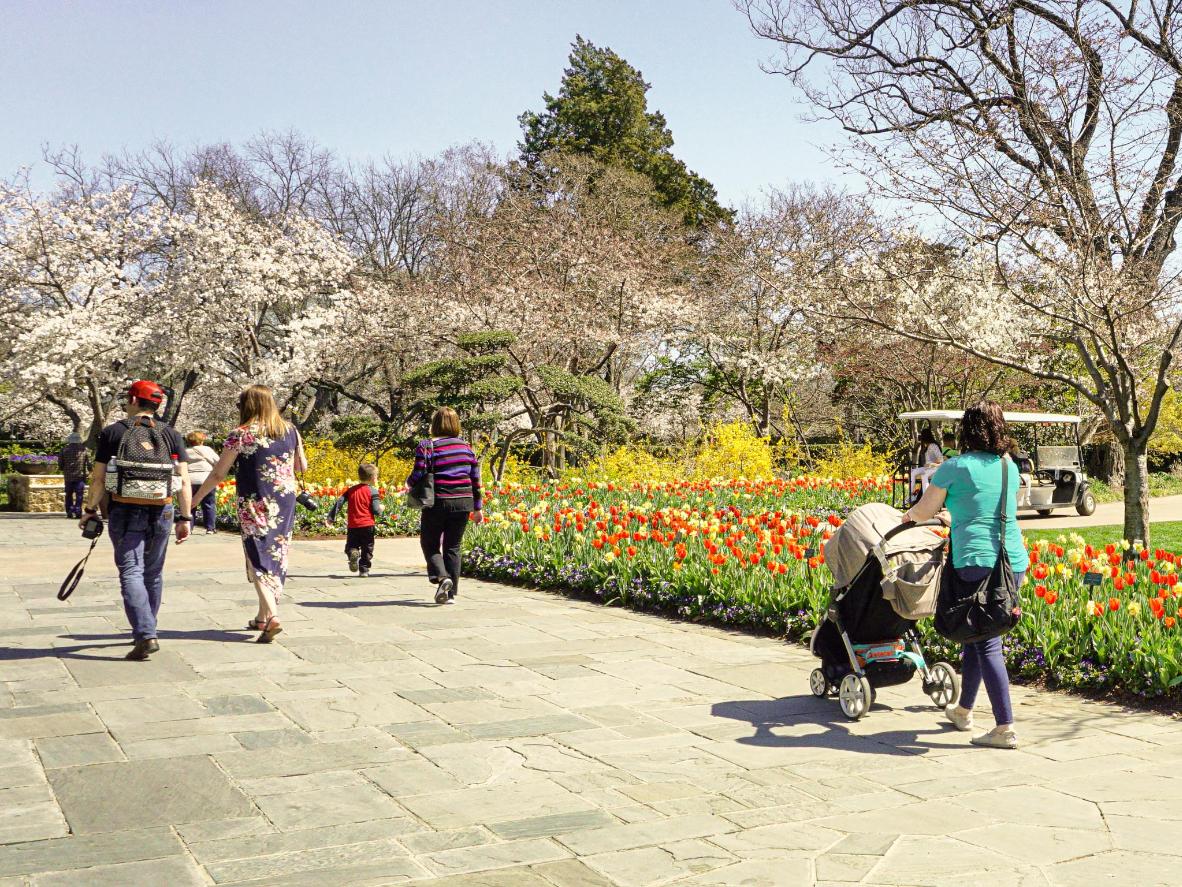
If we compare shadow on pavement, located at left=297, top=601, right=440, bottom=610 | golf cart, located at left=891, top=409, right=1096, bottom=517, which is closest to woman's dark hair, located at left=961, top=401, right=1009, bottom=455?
shadow on pavement, located at left=297, top=601, right=440, bottom=610

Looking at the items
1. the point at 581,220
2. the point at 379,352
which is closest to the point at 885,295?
the point at 379,352

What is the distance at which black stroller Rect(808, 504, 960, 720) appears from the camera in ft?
17.3

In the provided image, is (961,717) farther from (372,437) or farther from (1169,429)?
(1169,429)

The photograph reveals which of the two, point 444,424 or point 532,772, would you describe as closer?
point 532,772

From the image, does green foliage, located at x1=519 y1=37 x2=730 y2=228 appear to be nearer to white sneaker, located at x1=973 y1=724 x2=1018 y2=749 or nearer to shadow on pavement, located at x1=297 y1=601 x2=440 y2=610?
shadow on pavement, located at x1=297 y1=601 x2=440 y2=610

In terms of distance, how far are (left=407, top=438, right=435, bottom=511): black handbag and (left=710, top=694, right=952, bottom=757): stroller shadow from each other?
3896mm

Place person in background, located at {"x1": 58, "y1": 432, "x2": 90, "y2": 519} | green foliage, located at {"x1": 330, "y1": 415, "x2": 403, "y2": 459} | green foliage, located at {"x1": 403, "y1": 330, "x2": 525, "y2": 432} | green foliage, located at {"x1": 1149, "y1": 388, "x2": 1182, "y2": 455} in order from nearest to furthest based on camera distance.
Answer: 1. green foliage, located at {"x1": 403, "y1": 330, "x2": 525, "y2": 432}
2. green foliage, located at {"x1": 330, "y1": 415, "x2": 403, "y2": 459}
3. person in background, located at {"x1": 58, "y1": 432, "x2": 90, "y2": 519}
4. green foliage, located at {"x1": 1149, "y1": 388, "x2": 1182, "y2": 455}

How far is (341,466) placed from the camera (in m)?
21.6

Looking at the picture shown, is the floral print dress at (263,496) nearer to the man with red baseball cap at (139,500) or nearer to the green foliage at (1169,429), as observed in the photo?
the man with red baseball cap at (139,500)

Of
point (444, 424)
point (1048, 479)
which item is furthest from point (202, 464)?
point (1048, 479)

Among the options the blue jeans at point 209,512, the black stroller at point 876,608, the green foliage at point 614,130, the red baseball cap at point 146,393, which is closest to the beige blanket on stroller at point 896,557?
the black stroller at point 876,608

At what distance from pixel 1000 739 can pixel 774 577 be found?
315cm

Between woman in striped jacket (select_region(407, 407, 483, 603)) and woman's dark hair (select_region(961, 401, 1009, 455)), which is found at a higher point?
woman's dark hair (select_region(961, 401, 1009, 455))

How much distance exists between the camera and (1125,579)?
22.2 feet
